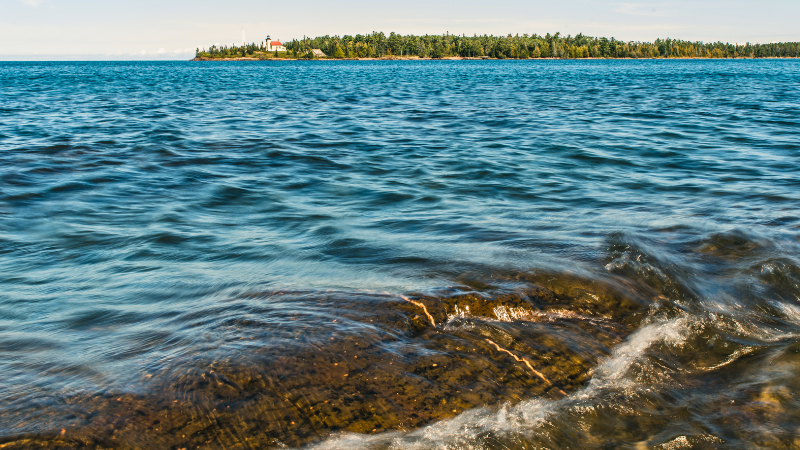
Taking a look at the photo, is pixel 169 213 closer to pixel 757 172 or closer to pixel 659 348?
pixel 659 348

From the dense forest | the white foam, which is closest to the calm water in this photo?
the white foam

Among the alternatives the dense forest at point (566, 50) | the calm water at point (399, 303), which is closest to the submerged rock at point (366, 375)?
the calm water at point (399, 303)

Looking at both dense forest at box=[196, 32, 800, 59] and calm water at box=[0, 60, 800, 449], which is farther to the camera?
dense forest at box=[196, 32, 800, 59]

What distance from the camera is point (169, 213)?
313 inches

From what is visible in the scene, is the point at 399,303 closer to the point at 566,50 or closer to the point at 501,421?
the point at 501,421

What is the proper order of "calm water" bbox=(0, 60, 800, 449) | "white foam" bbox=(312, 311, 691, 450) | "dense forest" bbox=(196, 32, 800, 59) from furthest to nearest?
"dense forest" bbox=(196, 32, 800, 59) → "calm water" bbox=(0, 60, 800, 449) → "white foam" bbox=(312, 311, 691, 450)

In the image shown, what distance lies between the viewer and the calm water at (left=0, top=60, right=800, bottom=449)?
3.24 meters

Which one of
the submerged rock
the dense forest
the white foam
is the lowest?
the white foam

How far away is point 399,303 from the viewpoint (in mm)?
4598

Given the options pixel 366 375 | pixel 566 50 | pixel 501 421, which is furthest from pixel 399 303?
pixel 566 50

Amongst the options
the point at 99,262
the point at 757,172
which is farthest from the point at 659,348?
the point at 757,172

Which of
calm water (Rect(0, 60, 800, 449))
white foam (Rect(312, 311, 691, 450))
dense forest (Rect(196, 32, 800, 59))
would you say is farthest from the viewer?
dense forest (Rect(196, 32, 800, 59))

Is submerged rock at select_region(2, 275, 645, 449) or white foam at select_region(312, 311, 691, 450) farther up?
submerged rock at select_region(2, 275, 645, 449)

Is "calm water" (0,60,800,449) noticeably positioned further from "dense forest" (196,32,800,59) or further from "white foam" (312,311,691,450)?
"dense forest" (196,32,800,59)
